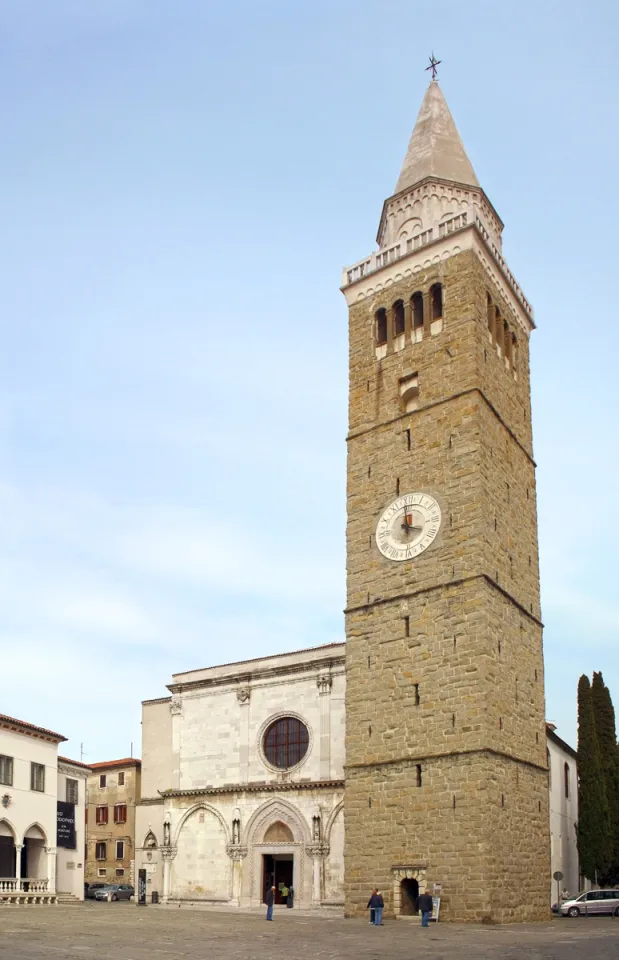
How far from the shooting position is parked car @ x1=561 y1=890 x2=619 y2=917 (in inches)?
1503

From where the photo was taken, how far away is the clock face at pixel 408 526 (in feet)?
105

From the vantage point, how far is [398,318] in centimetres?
3638

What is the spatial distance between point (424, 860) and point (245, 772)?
13367 millimetres

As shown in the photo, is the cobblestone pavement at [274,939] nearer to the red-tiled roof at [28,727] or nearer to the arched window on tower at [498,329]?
the red-tiled roof at [28,727]

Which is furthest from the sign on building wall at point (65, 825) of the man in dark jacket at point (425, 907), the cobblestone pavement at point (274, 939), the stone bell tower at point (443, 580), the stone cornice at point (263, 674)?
the man in dark jacket at point (425, 907)

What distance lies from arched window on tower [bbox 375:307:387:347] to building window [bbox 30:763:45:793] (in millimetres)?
21577

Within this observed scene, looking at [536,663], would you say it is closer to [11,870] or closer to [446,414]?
[446,414]

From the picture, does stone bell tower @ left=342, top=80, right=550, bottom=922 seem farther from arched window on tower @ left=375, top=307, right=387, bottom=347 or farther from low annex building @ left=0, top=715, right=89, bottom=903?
low annex building @ left=0, top=715, right=89, bottom=903

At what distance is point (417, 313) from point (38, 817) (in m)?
24.6

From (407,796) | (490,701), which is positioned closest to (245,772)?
(407,796)

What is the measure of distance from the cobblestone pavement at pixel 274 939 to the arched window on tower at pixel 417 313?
19.2 meters

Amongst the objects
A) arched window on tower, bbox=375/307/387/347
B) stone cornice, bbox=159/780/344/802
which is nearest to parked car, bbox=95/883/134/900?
stone cornice, bbox=159/780/344/802

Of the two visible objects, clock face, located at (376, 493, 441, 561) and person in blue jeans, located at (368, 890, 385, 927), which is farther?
clock face, located at (376, 493, 441, 561)

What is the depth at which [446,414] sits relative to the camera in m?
33.1
